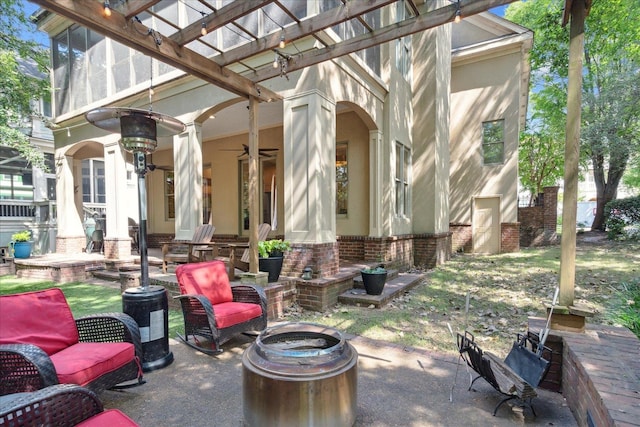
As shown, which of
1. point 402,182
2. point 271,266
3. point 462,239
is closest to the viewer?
point 271,266

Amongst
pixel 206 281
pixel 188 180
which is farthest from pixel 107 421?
pixel 188 180

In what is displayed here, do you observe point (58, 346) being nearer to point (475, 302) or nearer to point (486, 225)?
point (475, 302)

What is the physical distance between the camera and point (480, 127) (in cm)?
1231

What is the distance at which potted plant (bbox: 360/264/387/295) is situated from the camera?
5.88 meters

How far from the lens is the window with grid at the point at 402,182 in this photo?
8969 mm

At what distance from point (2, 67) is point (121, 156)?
3.86 meters

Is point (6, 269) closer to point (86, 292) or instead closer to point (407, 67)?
point (86, 292)

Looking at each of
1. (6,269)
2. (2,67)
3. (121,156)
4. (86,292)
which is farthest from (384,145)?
(6,269)

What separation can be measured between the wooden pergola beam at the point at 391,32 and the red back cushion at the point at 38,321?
3.62 metres

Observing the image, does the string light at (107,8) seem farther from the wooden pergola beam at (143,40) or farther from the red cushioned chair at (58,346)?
the red cushioned chair at (58,346)

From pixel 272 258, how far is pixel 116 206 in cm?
545

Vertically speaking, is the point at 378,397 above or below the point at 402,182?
below

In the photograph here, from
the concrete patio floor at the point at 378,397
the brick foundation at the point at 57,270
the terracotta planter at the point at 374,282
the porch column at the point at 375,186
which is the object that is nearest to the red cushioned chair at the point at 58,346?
the concrete patio floor at the point at 378,397

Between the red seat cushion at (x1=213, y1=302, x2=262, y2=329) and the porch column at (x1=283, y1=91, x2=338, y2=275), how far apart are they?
1.80 metres
